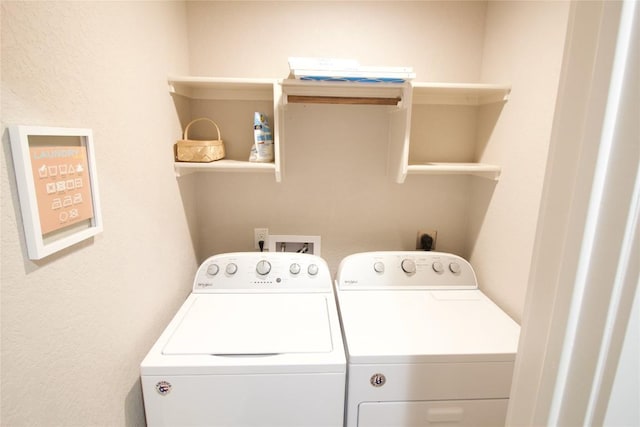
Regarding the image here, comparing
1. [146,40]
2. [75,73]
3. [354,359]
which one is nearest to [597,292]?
[354,359]

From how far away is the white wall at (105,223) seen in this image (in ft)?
2.00

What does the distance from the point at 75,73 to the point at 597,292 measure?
41.0 inches

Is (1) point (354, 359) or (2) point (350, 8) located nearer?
(1) point (354, 359)

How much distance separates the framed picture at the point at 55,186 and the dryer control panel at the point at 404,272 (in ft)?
Result: 3.28

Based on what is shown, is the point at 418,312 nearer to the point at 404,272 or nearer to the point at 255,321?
the point at 404,272

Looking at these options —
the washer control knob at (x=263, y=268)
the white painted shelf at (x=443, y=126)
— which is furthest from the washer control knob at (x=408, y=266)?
the washer control knob at (x=263, y=268)

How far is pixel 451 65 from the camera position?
5.08ft

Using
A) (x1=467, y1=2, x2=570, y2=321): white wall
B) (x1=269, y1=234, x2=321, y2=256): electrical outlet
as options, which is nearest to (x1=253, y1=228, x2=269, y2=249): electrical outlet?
(x1=269, y1=234, x2=321, y2=256): electrical outlet

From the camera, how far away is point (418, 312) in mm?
1289

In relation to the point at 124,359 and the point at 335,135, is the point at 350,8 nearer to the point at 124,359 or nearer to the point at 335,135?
the point at 335,135

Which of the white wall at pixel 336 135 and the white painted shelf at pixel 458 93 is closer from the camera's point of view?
the white painted shelf at pixel 458 93

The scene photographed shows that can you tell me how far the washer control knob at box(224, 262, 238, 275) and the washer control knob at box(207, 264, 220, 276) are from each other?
4 centimetres

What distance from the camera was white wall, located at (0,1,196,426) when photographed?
61 centimetres

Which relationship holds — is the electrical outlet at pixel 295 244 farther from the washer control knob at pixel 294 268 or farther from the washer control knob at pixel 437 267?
the washer control knob at pixel 437 267
